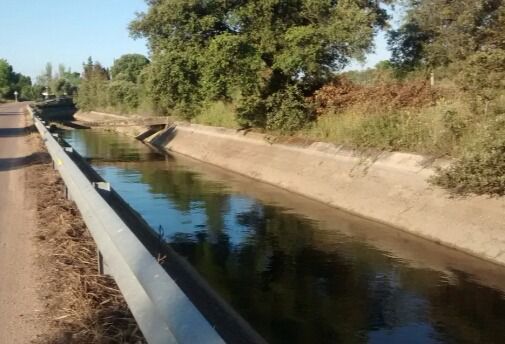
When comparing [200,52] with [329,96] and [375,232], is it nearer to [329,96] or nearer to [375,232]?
[329,96]

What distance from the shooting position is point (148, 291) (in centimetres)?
359

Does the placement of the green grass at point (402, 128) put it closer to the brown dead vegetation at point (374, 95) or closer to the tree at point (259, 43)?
the brown dead vegetation at point (374, 95)

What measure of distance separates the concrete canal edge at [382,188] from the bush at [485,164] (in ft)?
0.93

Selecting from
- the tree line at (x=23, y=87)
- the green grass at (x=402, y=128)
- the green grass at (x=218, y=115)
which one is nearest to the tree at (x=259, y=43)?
the green grass at (x=402, y=128)

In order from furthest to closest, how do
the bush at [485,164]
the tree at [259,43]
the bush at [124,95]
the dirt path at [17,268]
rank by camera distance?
the bush at [124,95], the tree at [259,43], the bush at [485,164], the dirt path at [17,268]

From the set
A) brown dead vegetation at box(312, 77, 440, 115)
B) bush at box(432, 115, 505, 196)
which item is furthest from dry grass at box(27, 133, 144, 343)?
brown dead vegetation at box(312, 77, 440, 115)

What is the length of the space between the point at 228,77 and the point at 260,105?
2082 millimetres

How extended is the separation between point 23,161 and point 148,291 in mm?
15049

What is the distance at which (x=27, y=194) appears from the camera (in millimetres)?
11594

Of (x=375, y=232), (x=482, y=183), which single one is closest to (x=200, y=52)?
(x=375, y=232)

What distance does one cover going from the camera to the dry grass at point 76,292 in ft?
14.8

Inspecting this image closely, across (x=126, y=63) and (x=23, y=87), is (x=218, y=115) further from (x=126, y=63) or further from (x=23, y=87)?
(x=23, y=87)

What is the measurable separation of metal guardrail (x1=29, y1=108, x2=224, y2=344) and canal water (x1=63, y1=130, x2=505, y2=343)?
3.83m

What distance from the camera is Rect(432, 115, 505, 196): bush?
39.3 feet
